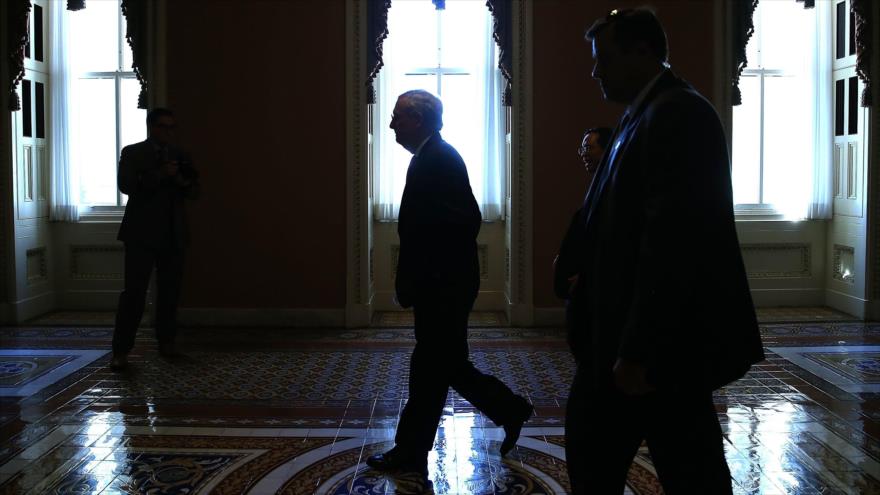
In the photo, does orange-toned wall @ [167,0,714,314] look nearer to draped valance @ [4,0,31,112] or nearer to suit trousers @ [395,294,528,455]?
draped valance @ [4,0,31,112]

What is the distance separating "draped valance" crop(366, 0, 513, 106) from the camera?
266 inches

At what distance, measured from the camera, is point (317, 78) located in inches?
268

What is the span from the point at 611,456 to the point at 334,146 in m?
5.21

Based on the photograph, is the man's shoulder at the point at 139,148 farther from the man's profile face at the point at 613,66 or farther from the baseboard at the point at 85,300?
the man's profile face at the point at 613,66

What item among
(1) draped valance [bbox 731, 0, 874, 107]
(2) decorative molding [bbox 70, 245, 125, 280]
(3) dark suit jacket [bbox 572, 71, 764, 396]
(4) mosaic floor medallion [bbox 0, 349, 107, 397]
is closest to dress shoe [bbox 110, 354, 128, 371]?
(4) mosaic floor medallion [bbox 0, 349, 107, 397]

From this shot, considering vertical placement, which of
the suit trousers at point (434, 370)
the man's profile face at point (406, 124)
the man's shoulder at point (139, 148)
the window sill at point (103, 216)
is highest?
the man's shoulder at point (139, 148)

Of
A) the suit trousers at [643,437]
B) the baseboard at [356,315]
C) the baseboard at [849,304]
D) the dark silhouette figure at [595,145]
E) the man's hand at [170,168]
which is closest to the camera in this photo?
the suit trousers at [643,437]

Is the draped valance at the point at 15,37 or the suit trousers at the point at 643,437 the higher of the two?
the draped valance at the point at 15,37

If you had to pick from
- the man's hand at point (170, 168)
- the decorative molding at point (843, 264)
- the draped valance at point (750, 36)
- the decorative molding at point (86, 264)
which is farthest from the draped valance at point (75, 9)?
the decorative molding at point (843, 264)

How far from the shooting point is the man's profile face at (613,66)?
189 cm

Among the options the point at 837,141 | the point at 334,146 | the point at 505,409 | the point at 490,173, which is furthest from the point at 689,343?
the point at 837,141

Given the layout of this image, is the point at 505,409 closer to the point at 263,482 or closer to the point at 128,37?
the point at 263,482

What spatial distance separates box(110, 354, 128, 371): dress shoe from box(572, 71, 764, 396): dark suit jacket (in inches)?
165

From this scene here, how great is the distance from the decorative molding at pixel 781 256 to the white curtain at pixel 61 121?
6116 millimetres
